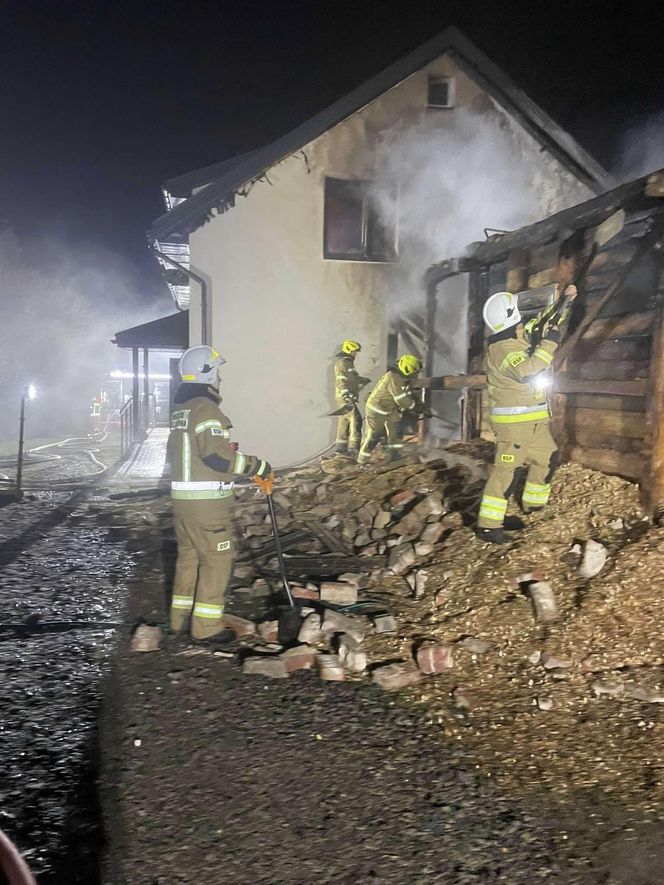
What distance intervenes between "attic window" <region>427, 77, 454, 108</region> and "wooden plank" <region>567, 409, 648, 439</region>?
8.01m

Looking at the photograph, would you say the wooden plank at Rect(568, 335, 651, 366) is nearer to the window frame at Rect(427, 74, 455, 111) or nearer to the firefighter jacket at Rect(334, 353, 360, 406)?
the firefighter jacket at Rect(334, 353, 360, 406)

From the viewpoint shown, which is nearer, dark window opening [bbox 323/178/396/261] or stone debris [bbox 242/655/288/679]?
stone debris [bbox 242/655/288/679]

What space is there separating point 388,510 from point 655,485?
2911mm

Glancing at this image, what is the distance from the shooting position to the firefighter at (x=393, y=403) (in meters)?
9.38

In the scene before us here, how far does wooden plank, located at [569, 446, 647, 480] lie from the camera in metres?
5.21

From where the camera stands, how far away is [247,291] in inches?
433

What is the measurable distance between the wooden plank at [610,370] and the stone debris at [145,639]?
429 centimetres

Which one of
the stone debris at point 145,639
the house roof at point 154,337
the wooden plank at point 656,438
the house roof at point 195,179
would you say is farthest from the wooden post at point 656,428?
the house roof at point 154,337

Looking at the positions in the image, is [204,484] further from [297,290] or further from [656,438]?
[297,290]

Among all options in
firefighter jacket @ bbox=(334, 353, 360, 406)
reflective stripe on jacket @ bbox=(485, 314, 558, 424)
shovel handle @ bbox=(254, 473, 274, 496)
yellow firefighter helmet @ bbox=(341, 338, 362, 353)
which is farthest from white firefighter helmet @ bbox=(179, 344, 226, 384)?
yellow firefighter helmet @ bbox=(341, 338, 362, 353)

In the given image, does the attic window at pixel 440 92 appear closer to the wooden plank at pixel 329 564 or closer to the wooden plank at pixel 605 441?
the wooden plank at pixel 605 441

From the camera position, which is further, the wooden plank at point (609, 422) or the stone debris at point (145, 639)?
the wooden plank at point (609, 422)

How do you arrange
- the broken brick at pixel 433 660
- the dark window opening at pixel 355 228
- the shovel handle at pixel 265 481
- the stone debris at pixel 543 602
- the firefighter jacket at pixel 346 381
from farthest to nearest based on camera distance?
the dark window opening at pixel 355 228 < the firefighter jacket at pixel 346 381 < the shovel handle at pixel 265 481 < the stone debris at pixel 543 602 < the broken brick at pixel 433 660

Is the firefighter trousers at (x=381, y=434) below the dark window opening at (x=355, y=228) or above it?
below
